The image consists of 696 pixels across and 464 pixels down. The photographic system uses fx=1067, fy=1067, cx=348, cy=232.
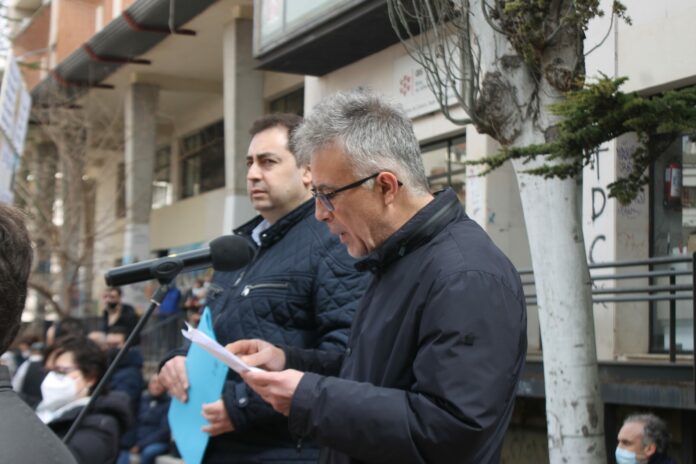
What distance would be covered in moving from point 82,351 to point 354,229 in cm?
331

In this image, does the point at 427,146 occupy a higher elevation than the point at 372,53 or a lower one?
lower

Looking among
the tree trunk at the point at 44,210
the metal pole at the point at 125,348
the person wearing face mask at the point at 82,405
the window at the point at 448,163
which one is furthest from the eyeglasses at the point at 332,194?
the tree trunk at the point at 44,210

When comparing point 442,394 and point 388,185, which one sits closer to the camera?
point 442,394

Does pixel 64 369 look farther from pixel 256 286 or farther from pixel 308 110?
pixel 308 110

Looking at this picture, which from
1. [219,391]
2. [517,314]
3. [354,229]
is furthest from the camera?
[219,391]

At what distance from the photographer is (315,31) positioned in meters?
15.5

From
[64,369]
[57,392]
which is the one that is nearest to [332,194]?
[57,392]

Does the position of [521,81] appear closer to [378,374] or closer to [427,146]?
[378,374]

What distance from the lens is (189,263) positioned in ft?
12.5

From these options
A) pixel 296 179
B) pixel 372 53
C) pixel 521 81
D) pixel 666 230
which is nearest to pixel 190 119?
pixel 372 53

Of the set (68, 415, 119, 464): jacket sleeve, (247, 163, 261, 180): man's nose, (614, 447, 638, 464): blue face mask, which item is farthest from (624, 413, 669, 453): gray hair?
(247, 163, 261, 180): man's nose

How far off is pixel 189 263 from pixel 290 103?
18.6 meters

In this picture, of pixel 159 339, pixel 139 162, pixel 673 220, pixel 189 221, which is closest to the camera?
pixel 673 220

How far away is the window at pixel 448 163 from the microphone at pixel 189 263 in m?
10.5
